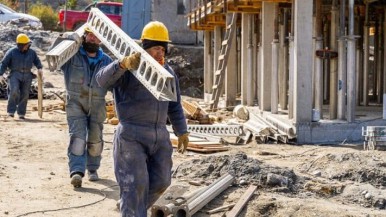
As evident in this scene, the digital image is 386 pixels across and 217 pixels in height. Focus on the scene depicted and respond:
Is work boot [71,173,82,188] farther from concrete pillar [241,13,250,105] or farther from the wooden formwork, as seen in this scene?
concrete pillar [241,13,250,105]

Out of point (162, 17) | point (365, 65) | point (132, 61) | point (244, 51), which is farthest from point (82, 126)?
point (162, 17)

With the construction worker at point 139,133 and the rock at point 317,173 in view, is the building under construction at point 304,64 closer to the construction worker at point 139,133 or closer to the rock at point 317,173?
the rock at point 317,173

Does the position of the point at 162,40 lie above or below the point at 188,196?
above

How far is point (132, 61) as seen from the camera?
245 inches

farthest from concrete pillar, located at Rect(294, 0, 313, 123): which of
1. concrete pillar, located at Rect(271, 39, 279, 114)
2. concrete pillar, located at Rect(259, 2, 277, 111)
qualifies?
concrete pillar, located at Rect(259, 2, 277, 111)

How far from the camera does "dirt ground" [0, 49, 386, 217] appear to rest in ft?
26.5

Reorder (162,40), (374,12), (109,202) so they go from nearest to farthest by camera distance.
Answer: (162,40) → (109,202) → (374,12)

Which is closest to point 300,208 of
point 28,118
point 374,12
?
point 28,118

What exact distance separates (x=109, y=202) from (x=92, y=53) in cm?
194

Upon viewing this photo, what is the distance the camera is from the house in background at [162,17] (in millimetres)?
35562

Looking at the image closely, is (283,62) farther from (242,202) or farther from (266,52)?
(242,202)

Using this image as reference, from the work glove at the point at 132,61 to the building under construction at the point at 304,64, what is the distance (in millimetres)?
8644

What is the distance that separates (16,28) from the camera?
3494 cm

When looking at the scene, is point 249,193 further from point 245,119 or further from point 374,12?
point 374,12
